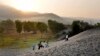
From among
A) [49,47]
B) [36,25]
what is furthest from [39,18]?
[49,47]

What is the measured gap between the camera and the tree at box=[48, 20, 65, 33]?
702 centimetres

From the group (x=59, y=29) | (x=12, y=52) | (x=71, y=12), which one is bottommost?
(x=12, y=52)

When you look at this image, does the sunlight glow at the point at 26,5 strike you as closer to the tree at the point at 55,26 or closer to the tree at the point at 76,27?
the tree at the point at 55,26

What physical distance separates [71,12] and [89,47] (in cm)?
125

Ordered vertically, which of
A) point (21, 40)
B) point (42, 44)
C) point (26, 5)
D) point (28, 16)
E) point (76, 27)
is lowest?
point (42, 44)

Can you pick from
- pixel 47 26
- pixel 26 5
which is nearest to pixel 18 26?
pixel 26 5

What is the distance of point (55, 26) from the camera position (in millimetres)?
7062

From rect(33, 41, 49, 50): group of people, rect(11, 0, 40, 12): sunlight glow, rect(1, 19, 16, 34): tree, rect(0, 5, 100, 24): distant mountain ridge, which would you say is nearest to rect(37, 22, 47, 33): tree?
rect(0, 5, 100, 24): distant mountain ridge

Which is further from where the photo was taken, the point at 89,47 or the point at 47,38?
the point at 47,38

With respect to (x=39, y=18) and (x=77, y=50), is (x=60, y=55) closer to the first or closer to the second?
(x=77, y=50)

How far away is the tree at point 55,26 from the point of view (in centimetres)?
702

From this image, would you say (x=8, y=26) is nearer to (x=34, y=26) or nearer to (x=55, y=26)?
(x=34, y=26)

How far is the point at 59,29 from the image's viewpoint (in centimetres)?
707

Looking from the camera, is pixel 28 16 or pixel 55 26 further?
pixel 55 26
